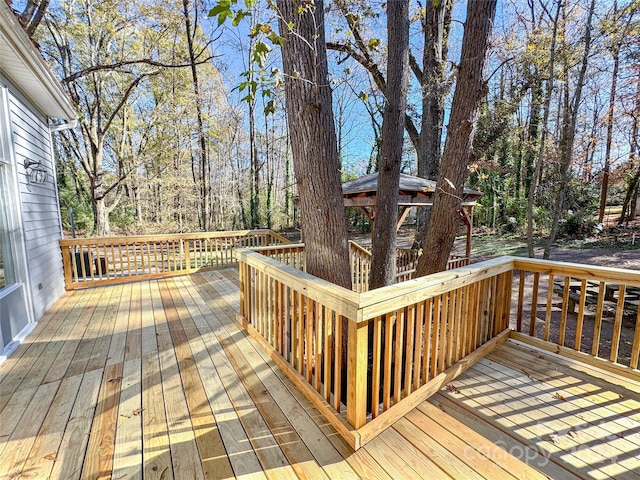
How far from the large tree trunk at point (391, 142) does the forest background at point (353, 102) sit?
790 mm

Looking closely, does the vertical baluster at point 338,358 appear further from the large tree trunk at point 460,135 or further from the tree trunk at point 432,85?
the tree trunk at point 432,85

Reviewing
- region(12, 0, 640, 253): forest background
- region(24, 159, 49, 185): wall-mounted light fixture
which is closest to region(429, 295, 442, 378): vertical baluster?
region(12, 0, 640, 253): forest background

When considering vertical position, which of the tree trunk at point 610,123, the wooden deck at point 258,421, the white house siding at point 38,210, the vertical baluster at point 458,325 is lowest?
the wooden deck at point 258,421

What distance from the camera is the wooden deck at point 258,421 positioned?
150 cm

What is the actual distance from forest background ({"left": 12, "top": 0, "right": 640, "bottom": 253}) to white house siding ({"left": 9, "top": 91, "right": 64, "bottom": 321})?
7.15 feet

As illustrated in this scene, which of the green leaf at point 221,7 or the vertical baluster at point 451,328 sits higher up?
the green leaf at point 221,7

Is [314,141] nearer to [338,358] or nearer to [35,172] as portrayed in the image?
[338,358]

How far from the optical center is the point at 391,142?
10.8ft

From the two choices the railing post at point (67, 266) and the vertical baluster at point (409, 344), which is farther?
the railing post at point (67, 266)

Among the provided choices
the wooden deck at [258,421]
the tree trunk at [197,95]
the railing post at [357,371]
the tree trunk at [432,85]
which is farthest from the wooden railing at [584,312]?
the tree trunk at [197,95]

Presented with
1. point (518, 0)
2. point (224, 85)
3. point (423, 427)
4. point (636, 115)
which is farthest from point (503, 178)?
point (423, 427)

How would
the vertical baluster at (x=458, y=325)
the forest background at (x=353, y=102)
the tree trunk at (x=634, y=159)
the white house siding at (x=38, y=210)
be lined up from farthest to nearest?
the tree trunk at (x=634, y=159), the forest background at (x=353, y=102), the white house siding at (x=38, y=210), the vertical baluster at (x=458, y=325)

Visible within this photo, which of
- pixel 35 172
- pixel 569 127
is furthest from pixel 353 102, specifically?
pixel 35 172

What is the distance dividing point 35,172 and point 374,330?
474 cm
